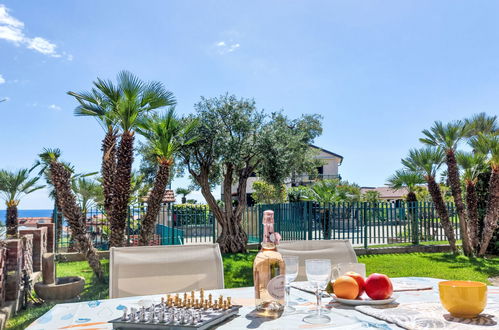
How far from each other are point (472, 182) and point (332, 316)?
435 inches

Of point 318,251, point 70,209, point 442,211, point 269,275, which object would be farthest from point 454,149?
point 269,275

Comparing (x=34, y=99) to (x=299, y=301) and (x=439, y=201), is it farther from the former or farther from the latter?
(x=439, y=201)

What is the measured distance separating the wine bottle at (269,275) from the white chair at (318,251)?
1138 millimetres

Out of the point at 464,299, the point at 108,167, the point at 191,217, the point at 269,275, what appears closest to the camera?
the point at 464,299

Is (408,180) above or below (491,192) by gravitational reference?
above

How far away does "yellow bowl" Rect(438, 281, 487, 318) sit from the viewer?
158cm

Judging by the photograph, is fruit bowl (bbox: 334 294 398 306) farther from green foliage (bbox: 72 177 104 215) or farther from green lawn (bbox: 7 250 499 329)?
green foliage (bbox: 72 177 104 215)

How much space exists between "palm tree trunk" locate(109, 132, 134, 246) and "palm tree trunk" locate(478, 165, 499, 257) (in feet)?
30.6

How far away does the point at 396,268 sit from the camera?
8914 mm

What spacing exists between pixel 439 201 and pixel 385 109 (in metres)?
6.19

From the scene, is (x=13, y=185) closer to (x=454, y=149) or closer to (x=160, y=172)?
(x=160, y=172)

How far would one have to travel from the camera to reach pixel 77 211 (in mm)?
7312

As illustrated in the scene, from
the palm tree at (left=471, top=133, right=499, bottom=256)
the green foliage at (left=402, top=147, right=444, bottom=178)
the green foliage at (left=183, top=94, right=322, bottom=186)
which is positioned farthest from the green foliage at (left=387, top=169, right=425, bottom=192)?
the green foliage at (left=183, top=94, right=322, bottom=186)

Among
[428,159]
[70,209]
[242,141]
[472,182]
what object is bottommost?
[70,209]
